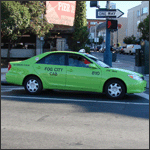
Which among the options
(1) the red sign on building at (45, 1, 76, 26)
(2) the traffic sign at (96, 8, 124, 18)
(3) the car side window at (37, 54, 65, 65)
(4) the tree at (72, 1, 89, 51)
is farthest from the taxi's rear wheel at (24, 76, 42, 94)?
(4) the tree at (72, 1, 89, 51)

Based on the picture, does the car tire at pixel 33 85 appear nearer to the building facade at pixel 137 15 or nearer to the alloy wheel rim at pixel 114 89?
the alloy wheel rim at pixel 114 89

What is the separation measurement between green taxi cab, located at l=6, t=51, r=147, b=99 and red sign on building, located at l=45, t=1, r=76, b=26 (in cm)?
1964

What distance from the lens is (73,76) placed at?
8.84 meters

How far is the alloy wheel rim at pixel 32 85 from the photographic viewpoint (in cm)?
916

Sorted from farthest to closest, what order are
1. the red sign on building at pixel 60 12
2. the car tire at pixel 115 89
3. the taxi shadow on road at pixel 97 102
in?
the red sign on building at pixel 60 12, the car tire at pixel 115 89, the taxi shadow on road at pixel 97 102

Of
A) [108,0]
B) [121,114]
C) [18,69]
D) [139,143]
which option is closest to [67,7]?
[108,0]

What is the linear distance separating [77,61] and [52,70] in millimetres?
906

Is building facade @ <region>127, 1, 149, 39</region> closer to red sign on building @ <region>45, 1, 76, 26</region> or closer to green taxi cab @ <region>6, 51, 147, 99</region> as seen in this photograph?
red sign on building @ <region>45, 1, 76, 26</region>

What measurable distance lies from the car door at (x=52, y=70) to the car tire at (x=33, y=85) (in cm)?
21

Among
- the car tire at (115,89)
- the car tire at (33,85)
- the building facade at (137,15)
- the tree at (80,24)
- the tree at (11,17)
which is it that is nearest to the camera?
the car tire at (115,89)

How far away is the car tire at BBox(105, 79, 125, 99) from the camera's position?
342 inches

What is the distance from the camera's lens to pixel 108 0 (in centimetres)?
1419

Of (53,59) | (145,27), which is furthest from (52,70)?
(145,27)

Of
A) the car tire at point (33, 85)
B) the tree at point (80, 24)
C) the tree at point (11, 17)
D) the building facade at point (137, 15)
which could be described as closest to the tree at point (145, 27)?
the building facade at point (137, 15)
